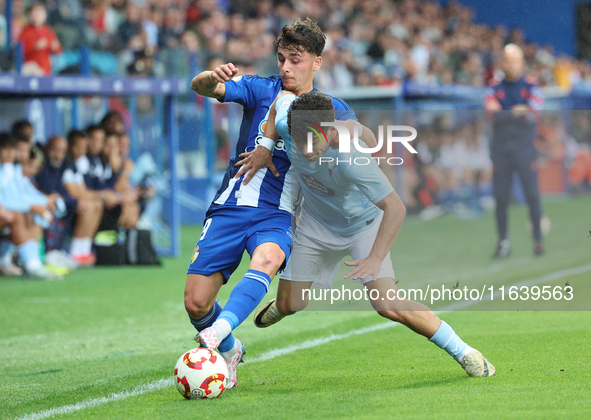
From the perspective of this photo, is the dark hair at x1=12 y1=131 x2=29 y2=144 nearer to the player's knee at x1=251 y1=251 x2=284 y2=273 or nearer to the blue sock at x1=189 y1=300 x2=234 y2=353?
the blue sock at x1=189 y1=300 x2=234 y2=353

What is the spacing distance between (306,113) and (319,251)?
0.97 m

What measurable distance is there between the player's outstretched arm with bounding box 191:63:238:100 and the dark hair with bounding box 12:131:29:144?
5.83m

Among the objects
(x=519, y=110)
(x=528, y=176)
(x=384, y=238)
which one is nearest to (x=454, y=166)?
(x=528, y=176)

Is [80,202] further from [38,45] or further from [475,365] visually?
[475,365]

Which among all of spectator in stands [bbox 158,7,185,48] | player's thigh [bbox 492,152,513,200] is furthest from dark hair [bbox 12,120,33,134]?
player's thigh [bbox 492,152,513,200]

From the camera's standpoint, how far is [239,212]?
4500 mm

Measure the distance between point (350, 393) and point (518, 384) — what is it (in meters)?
0.86

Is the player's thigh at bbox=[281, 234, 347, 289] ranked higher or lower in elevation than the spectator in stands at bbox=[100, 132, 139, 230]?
higher

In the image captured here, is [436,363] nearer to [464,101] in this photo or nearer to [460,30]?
[464,101]

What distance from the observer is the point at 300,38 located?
4.49 metres

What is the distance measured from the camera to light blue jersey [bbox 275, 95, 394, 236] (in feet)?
13.9

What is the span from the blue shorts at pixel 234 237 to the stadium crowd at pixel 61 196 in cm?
569

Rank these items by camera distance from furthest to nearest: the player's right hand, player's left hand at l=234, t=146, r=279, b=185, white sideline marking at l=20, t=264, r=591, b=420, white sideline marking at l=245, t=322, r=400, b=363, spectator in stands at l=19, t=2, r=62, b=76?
1. spectator in stands at l=19, t=2, r=62, b=76
2. white sideline marking at l=245, t=322, r=400, b=363
3. player's left hand at l=234, t=146, r=279, b=185
4. the player's right hand
5. white sideline marking at l=20, t=264, r=591, b=420

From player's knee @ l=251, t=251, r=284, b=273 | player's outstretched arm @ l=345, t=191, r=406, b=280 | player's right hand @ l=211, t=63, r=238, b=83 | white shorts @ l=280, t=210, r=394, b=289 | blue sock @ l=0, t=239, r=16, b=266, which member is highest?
player's right hand @ l=211, t=63, r=238, b=83
